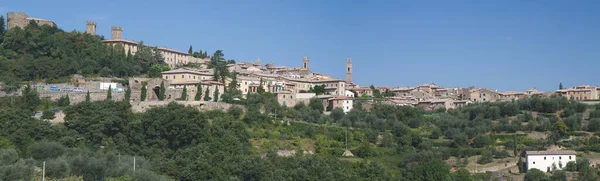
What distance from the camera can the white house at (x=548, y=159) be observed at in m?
46.6

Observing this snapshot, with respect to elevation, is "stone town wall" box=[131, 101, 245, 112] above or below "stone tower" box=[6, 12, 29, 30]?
below

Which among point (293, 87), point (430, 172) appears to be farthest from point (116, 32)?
point (430, 172)

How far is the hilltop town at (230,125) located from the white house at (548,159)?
8cm

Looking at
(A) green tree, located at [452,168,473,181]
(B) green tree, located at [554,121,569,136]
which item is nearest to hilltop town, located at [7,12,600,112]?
(B) green tree, located at [554,121,569,136]

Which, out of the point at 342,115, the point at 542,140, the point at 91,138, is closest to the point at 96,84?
the point at 91,138

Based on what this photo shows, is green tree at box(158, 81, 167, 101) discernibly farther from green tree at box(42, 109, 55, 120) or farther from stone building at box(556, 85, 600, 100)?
stone building at box(556, 85, 600, 100)

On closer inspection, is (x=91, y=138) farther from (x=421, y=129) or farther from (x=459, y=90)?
(x=459, y=90)

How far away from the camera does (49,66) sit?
51.4m

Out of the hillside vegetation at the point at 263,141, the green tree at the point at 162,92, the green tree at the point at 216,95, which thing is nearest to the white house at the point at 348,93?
the hillside vegetation at the point at 263,141

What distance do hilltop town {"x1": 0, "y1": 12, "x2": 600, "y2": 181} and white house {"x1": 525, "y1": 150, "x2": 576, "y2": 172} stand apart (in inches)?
3.3

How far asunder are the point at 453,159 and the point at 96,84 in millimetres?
23441

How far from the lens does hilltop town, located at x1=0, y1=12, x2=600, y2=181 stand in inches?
1480

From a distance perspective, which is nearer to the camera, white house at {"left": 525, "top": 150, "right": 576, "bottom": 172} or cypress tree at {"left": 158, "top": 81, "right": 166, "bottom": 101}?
white house at {"left": 525, "top": 150, "right": 576, "bottom": 172}

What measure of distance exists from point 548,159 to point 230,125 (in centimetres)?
1889
